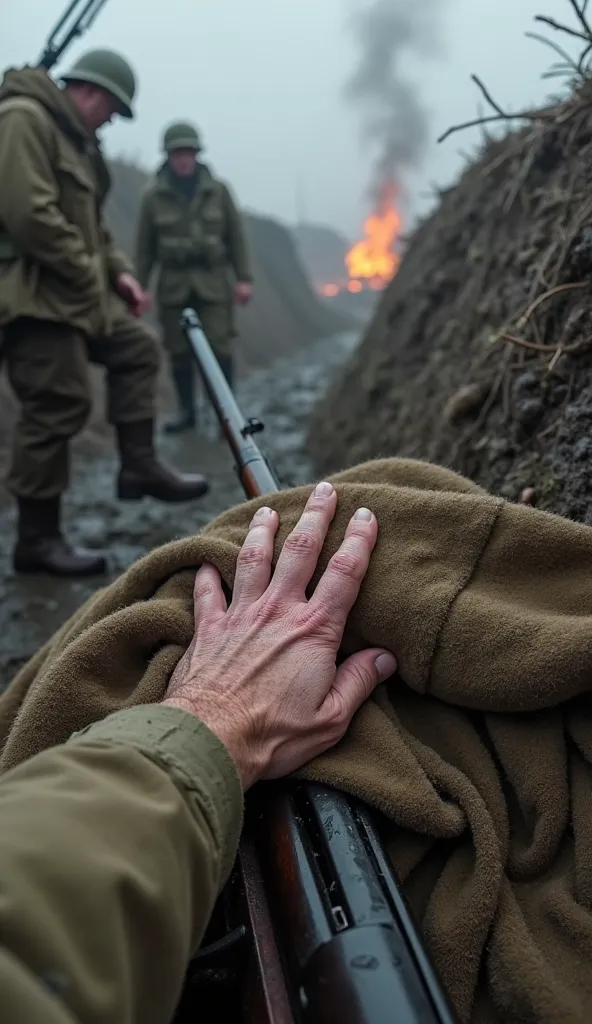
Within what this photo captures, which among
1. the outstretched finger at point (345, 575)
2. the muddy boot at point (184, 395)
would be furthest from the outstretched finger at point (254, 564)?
the muddy boot at point (184, 395)

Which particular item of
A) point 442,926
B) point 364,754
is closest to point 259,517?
point 364,754

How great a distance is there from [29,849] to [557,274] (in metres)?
2.60

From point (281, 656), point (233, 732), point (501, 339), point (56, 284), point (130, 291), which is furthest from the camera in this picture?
point (130, 291)

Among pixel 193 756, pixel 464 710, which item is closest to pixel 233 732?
pixel 193 756

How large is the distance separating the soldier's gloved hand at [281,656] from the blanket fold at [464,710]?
1.5 inches

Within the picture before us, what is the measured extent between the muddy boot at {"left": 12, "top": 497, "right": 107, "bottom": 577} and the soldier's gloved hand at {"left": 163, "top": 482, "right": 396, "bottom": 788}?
8.16 feet

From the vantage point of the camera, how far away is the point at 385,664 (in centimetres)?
132

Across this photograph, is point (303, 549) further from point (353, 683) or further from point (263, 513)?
point (353, 683)

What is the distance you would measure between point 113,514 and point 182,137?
388 centimetres

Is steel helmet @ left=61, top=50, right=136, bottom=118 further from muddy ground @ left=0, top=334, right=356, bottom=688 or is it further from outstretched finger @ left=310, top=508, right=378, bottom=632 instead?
outstretched finger @ left=310, top=508, right=378, bottom=632

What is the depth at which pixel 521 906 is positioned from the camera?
1.12 meters

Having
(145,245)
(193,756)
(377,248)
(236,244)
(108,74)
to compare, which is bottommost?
(193,756)

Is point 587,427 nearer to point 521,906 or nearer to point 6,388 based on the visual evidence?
point 521,906

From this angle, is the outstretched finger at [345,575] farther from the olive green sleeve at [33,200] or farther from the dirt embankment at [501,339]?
the olive green sleeve at [33,200]
